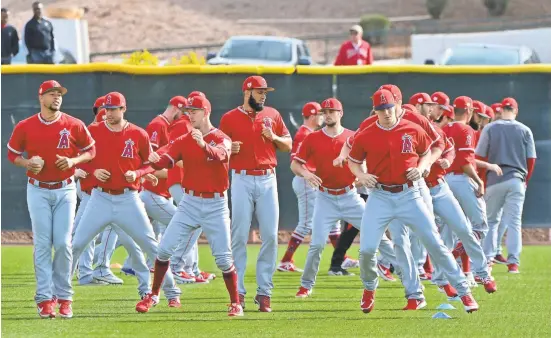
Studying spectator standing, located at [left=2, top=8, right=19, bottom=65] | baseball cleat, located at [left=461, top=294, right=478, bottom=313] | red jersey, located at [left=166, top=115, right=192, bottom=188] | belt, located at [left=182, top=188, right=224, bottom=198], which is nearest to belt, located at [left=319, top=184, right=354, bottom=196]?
red jersey, located at [left=166, top=115, right=192, bottom=188]

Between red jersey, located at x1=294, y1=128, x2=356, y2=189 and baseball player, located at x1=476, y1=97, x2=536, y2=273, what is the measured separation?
2.76 m

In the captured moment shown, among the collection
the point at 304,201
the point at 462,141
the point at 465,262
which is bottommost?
the point at 465,262

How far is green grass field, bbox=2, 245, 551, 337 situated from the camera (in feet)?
38.2

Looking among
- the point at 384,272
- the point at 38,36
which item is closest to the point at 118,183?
the point at 384,272

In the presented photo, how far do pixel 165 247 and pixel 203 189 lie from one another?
66 centimetres

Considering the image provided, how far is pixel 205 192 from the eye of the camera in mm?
12766

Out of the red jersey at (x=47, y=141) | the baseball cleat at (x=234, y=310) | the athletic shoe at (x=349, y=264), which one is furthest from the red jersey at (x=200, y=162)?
the athletic shoe at (x=349, y=264)

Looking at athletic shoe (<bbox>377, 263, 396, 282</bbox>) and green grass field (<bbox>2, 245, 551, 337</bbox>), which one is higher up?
green grass field (<bbox>2, 245, 551, 337</bbox>)

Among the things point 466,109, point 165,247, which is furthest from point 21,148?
point 466,109

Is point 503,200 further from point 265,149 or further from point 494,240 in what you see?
point 265,149

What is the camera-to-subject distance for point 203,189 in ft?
41.8

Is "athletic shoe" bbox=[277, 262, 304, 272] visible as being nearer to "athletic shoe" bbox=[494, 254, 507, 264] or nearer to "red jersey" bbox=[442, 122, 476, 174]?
"athletic shoe" bbox=[494, 254, 507, 264]

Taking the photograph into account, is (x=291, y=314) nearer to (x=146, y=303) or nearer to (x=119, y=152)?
(x=146, y=303)

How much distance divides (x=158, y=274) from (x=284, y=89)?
7407 mm
